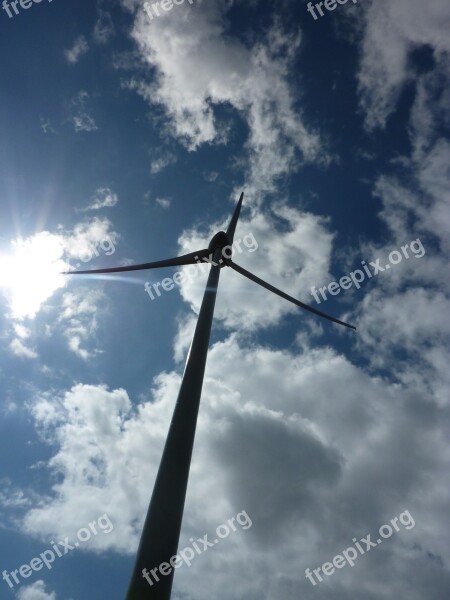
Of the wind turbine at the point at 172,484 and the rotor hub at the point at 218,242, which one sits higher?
the rotor hub at the point at 218,242

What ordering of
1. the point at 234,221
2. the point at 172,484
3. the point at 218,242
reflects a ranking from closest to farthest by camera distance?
the point at 172,484 < the point at 218,242 < the point at 234,221

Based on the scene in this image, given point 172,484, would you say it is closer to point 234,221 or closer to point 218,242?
point 218,242

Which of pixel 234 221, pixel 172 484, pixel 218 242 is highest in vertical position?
pixel 234 221

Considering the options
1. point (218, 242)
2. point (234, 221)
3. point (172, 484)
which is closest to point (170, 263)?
point (218, 242)

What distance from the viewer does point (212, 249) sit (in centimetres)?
2947

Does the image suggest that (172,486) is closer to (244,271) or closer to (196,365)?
(196,365)

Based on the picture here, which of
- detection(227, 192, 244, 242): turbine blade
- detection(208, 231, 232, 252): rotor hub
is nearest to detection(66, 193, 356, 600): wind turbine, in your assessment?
detection(208, 231, 232, 252): rotor hub

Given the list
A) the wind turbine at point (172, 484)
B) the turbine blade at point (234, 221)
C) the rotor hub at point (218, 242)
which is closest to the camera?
the wind turbine at point (172, 484)

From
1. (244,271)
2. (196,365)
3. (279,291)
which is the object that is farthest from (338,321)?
(196,365)

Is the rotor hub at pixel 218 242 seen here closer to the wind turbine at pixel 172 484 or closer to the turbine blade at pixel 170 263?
the turbine blade at pixel 170 263

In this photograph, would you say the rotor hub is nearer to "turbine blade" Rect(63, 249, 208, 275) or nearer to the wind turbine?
"turbine blade" Rect(63, 249, 208, 275)

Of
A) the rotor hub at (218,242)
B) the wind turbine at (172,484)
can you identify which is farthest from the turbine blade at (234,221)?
the wind turbine at (172,484)

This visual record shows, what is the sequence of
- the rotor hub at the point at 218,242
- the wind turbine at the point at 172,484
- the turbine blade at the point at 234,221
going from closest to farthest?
the wind turbine at the point at 172,484 → the rotor hub at the point at 218,242 → the turbine blade at the point at 234,221

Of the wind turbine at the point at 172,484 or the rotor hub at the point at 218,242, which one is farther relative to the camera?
the rotor hub at the point at 218,242
